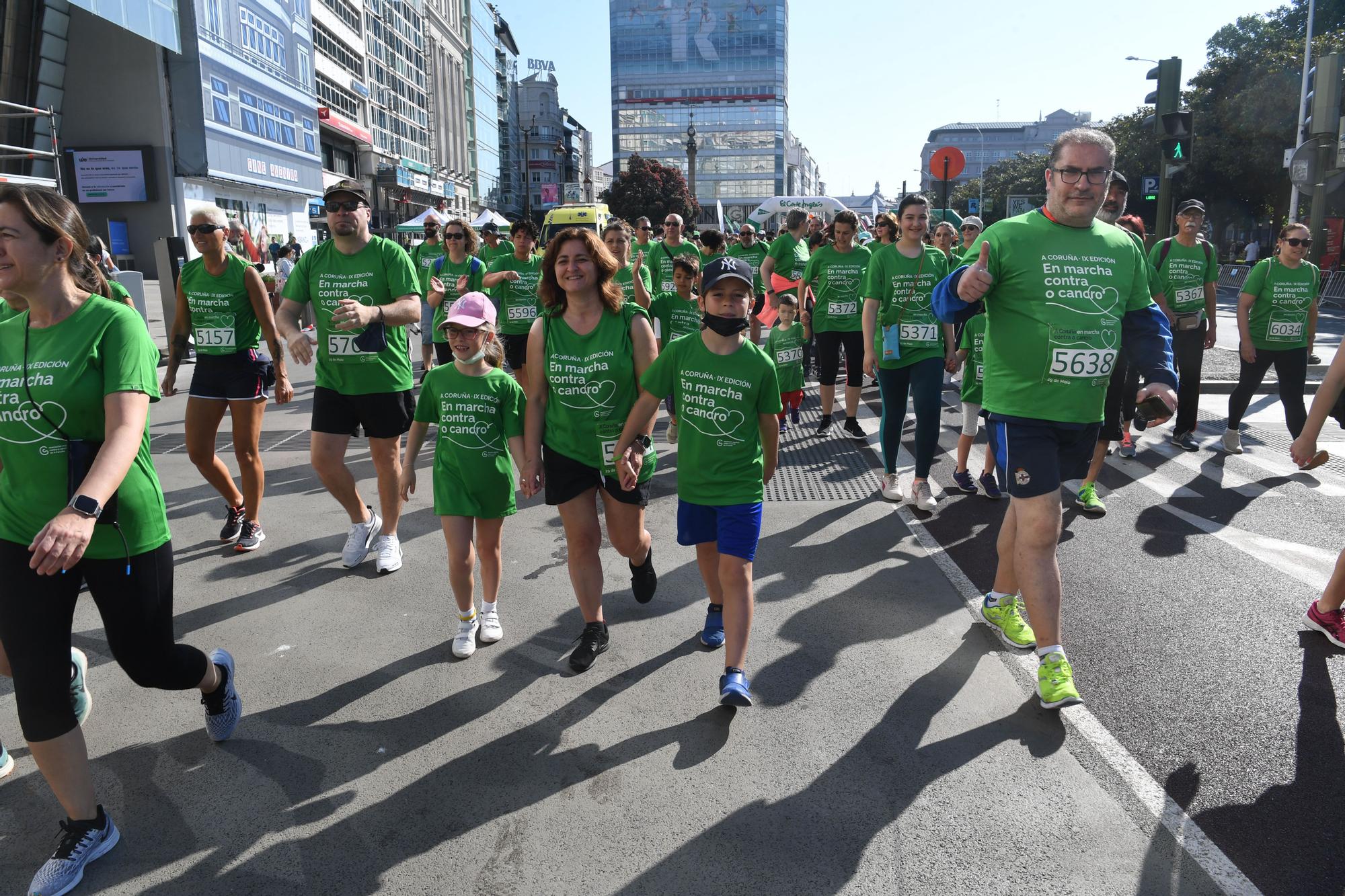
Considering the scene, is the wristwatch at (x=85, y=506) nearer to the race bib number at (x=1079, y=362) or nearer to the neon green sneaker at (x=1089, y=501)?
the race bib number at (x=1079, y=362)

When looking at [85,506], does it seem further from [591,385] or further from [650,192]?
[650,192]

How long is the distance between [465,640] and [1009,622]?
7.93 feet

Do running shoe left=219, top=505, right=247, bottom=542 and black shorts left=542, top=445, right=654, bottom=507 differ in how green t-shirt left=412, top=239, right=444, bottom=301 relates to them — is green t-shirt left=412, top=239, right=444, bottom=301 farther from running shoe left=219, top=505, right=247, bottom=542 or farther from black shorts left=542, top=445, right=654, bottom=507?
black shorts left=542, top=445, right=654, bottom=507

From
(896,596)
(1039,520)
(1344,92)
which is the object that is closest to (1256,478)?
(896,596)

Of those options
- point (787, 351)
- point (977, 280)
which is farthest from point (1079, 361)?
point (787, 351)

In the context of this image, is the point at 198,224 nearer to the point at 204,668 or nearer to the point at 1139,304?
the point at 204,668

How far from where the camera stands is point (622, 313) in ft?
13.7

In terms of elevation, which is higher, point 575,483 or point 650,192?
point 650,192

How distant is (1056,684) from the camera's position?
11.9 feet

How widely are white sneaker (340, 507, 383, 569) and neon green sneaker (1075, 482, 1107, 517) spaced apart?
455cm

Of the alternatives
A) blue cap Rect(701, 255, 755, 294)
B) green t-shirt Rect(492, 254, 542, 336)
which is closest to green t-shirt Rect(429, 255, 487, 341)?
green t-shirt Rect(492, 254, 542, 336)

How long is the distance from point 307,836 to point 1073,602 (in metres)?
3.70

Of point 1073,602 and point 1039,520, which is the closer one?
point 1039,520

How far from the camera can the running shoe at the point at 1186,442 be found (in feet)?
27.8
